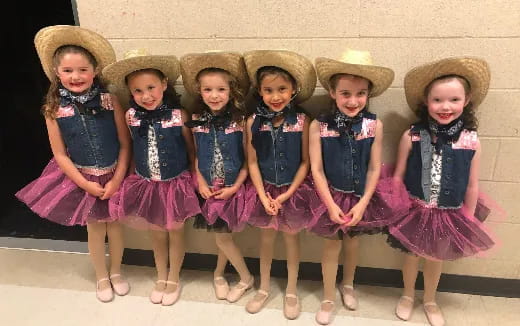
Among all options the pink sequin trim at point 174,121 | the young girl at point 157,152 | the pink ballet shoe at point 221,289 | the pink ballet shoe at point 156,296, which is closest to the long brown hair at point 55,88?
the young girl at point 157,152

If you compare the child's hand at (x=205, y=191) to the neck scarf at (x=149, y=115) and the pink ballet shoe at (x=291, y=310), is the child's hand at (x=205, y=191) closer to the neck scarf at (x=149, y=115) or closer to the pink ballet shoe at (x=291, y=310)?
the neck scarf at (x=149, y=115)

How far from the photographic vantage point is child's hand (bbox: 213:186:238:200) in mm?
1844

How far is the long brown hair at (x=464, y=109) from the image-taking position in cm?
159

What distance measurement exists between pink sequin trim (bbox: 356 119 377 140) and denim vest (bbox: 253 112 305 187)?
0.24 metres

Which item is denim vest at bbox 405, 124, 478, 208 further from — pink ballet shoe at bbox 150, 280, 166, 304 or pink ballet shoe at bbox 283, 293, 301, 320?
pink ballet shoe at bbox 150, 280, 166, 304

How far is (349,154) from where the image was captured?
1.71 meters

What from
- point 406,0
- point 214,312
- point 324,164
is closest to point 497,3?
point 406,0

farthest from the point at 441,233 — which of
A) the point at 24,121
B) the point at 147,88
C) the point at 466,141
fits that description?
the point at 24,121

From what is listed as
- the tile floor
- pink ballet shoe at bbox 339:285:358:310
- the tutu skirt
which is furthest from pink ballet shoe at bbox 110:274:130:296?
pink ballet shoe at bbox 339:285:358:310

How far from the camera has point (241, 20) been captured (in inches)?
70.0

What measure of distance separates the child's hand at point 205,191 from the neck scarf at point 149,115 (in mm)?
327

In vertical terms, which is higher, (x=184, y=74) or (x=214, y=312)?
(x=184, y=74)

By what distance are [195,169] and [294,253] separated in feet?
1.95

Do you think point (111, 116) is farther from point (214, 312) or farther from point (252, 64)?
point (214, 312)
